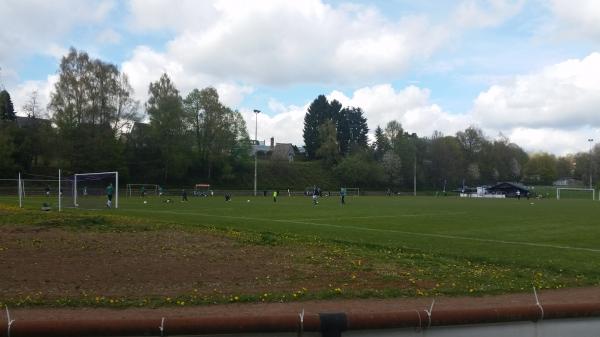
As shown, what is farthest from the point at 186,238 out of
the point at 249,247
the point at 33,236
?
the point at 33,236

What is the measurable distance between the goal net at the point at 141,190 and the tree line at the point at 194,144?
121 inches

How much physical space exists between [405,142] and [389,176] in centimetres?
970

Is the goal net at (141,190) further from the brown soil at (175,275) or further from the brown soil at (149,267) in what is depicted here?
the brown soil at (175,275)

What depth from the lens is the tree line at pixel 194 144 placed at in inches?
2931

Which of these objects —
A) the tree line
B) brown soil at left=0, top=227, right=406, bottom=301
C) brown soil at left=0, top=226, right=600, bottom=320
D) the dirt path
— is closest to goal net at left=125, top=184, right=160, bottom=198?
the tree line

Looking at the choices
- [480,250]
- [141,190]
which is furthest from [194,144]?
[480,250]

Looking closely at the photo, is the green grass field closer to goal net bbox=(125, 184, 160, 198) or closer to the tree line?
the tree line

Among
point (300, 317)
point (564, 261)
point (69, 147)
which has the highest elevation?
point (69, 147)

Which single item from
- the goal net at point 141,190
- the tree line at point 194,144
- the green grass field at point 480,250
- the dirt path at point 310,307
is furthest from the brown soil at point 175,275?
the goal net at point 141,190

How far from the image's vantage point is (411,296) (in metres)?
10.1

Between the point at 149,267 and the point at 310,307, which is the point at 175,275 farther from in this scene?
the point at 310,307

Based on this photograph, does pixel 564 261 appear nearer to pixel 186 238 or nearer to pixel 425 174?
pixel 186 238

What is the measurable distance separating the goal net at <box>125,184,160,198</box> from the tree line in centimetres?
307

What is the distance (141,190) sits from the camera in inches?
2963
